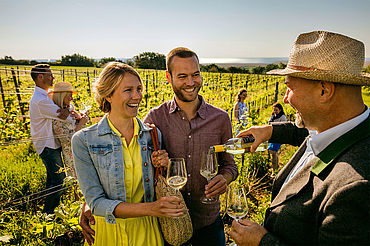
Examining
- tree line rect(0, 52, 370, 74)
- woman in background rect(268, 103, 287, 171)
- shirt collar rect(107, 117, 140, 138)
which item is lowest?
woman in background rect(268, 103, 287, 171)

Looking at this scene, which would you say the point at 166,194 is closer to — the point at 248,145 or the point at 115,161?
the point at 115,161

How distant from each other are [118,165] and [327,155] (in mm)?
1271

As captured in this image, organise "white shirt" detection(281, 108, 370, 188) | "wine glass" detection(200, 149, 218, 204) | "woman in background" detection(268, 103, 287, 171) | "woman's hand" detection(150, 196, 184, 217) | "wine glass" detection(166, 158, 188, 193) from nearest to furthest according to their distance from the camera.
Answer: "white shirt" detection(281, 108, 370, 188) < "woman's hand" detection(150, 196, 184, 217) < "wine glass" detection(166, 158, 188, 193) < "wine glass" detection(200, 149, 218, 204) < "woman in background" detection(268, 103, 287, 171)

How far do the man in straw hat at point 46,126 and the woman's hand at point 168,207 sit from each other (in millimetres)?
2812

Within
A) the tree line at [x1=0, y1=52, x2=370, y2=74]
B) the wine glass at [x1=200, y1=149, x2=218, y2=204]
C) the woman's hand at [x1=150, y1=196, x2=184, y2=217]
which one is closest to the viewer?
the woman's hand at [x1=150, y1=196, x2=184, y2=217]

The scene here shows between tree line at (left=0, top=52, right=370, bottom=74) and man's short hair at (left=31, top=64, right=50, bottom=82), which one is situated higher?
tree line at (left=0, top=52, right=370, bottom=74)

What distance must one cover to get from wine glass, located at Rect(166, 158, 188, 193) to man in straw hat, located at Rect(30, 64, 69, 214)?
2.82 meters

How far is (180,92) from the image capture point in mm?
2045

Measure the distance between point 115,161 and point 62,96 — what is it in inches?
109

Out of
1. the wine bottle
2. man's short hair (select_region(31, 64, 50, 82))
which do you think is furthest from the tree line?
the wine bottle

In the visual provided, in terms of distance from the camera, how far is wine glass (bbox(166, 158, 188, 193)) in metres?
1.52

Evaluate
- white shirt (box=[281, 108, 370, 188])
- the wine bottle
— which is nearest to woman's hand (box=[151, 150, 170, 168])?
the wine bottle

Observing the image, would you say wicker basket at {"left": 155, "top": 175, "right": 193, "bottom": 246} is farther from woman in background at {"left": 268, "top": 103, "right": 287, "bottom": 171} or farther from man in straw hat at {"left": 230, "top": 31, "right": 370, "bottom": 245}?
woman in background at {"left": 268, "top": 103, "right": 287, "bottom": 171}

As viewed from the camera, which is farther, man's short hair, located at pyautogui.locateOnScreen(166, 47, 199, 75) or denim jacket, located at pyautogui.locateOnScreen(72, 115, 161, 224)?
man's short hair, located at pyautogui.locateOnScreen(166, 47, 199, 75)
